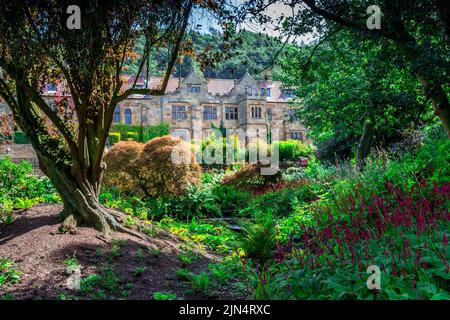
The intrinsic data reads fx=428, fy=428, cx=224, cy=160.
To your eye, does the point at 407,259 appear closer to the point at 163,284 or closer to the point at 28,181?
the point at 163,284

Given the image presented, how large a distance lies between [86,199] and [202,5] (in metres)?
3.11

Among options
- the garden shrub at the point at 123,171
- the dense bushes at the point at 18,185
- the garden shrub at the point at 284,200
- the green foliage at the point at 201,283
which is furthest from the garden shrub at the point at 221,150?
the green foliage at the point at 201,283

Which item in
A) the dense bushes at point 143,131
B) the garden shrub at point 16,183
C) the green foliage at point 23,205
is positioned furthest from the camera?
the dense bushes at point 143,131

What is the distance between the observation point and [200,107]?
4409 centimetres

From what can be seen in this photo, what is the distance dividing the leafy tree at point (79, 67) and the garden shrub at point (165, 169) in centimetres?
479

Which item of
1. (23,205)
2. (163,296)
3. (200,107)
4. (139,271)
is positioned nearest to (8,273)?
(139,271)

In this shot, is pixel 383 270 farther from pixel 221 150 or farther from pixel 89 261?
pixel 221 150

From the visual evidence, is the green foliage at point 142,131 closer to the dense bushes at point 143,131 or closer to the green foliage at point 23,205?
the dense bushes at point 143,131

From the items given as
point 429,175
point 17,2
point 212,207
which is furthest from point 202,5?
point 212,207

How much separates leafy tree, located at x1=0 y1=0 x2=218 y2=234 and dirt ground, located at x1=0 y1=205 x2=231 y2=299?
41cm

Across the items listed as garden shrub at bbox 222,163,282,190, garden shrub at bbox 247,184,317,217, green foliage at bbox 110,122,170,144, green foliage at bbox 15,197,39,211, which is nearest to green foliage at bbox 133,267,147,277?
green foliage at bbox 15,197,39,211

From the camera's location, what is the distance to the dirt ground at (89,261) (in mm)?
4160

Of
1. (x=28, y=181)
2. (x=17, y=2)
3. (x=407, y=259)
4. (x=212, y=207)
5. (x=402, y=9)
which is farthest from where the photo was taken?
(x=212, y=207)

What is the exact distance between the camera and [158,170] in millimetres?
11461
